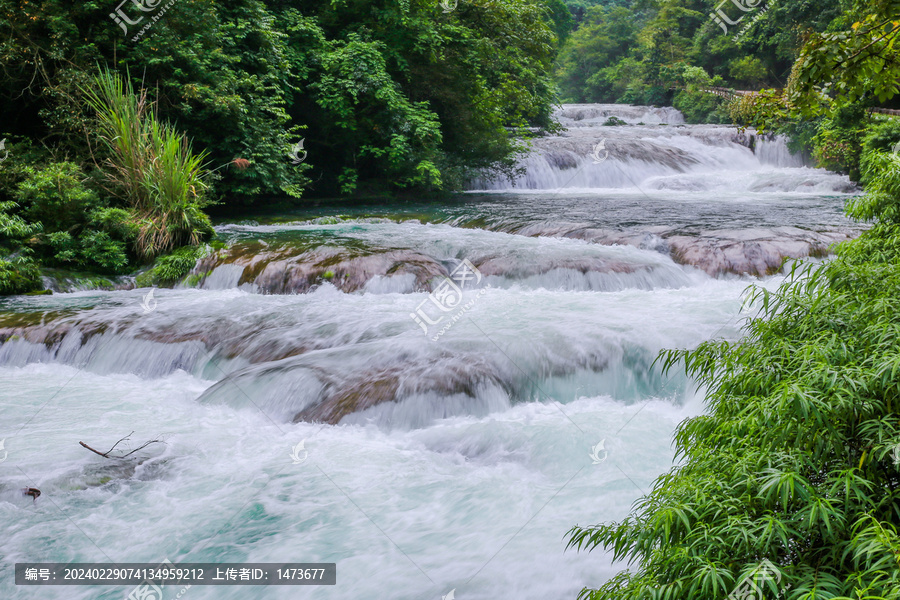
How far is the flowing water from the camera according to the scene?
3.30m

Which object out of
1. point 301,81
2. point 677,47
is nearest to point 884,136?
point 301,81

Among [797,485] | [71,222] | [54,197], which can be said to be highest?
[54,197]

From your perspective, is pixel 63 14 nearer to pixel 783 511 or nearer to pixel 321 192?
pixel 321 192

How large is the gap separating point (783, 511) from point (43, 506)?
399 cm

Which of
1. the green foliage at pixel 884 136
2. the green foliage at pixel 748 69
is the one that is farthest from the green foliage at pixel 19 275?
the green foliage at pixel 748 69

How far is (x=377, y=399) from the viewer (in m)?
4.68

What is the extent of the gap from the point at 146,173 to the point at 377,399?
19.1 feet

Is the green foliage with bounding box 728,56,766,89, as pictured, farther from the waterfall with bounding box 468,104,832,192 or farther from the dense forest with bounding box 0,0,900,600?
the waterfall with bounding box 468,104,832,192

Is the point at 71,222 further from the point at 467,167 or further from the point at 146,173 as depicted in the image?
the point at 467,167

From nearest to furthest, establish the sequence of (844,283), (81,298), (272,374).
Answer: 1. (844,283)
2. (272,374)
3. (81,298)

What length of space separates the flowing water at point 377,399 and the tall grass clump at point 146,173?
0.76 meters

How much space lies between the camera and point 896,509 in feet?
5.19

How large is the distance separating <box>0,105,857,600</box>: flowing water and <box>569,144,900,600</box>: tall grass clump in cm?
135

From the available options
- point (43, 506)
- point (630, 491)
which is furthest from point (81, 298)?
point (630, 491)
